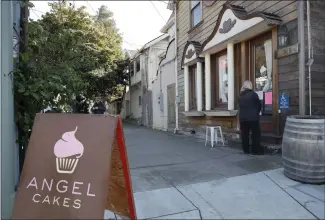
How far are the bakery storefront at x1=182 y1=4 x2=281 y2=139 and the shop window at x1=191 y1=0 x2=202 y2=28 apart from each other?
92 centimetres

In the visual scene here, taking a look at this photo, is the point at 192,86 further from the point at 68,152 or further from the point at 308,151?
the point at 68,152

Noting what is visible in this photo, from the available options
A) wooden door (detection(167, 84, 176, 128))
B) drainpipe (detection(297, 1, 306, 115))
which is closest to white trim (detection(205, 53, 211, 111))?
drainpipe (detection(297, 1, 306, 115))

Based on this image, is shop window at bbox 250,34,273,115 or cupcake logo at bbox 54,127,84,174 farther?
shop window at bbox 250,34,273,115

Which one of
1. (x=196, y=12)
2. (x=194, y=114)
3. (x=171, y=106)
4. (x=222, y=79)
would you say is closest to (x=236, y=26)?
(x=222, y=79)

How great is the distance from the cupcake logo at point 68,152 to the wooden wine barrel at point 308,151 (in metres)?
2.73

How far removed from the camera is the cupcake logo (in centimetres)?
254

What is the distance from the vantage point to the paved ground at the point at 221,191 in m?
3.03

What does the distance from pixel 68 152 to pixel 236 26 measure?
198 inches

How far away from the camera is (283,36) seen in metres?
5.32

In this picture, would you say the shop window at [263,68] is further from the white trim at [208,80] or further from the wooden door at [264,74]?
the white trim at [208,80]

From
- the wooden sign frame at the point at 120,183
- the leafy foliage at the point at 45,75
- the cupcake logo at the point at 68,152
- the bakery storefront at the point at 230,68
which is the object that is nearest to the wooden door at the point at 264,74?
the bakery storefront at the point at 230,68

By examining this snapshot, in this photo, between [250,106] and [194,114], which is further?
[194,114]

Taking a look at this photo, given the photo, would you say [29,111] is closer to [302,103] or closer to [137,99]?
[302,103]

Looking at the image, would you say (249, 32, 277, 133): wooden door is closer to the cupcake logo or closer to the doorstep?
the doorstep
